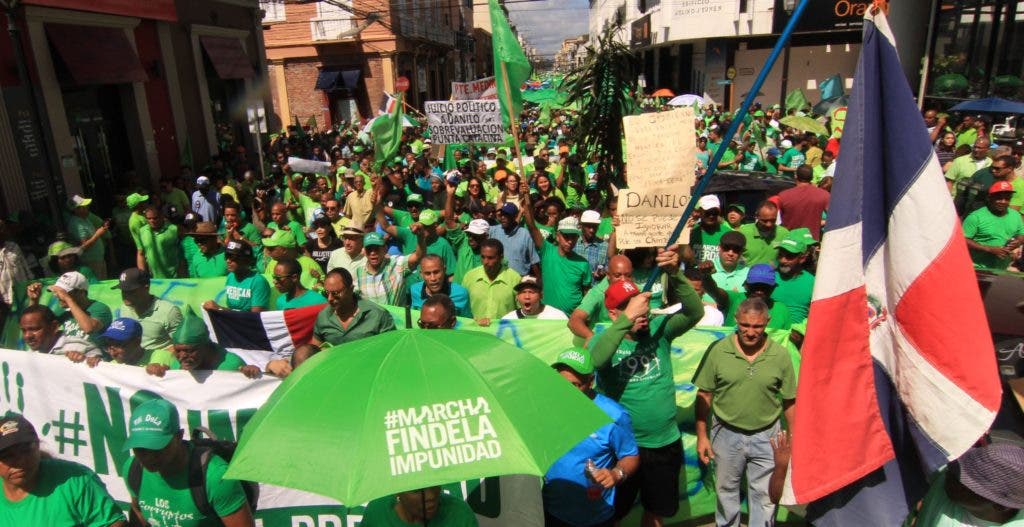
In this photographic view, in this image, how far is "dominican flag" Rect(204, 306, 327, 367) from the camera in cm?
Answer: 539

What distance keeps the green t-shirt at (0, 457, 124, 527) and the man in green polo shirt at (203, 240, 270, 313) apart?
2686 mm

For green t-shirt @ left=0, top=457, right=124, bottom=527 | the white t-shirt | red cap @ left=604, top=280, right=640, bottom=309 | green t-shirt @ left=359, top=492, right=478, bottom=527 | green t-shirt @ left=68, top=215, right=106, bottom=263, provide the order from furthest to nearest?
green t-shirt @ left=68, top=215, right=106, bottom=263
the white t-shirt
red cap @ left=604, top=280, right=640, bottom=309
green t-shirt @ left=0, top=457, right=124, bottom=527
green t-shirt @ left=359, top=492, right=478, bottom=527

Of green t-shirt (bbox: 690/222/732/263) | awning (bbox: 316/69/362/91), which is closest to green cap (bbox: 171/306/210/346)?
green t-shirt (bbox: 690/222/732/263)

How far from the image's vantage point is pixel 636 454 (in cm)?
352

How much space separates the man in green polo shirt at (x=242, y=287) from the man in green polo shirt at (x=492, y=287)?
1.70m

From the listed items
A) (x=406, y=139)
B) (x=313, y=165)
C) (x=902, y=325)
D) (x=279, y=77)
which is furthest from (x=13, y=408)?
(x=279, y=77)

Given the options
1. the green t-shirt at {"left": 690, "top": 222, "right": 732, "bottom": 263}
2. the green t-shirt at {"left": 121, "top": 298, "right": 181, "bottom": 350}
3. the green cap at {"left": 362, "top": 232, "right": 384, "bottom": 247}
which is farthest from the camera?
the green t-shirt at {"left": 690, "top": 222, "right": 732, "bottom": 263}

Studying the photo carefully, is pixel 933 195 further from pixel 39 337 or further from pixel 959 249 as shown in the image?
pixel 39 337

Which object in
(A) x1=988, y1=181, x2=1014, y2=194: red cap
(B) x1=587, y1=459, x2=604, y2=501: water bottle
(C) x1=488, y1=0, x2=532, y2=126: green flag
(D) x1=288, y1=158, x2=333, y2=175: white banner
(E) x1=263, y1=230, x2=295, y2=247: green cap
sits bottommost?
(B) x1=587, y1=459, x2=604, y2=501: water bottle

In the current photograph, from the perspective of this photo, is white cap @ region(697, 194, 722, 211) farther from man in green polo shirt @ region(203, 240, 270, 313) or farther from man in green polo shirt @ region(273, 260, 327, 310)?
man in green polo shirt @ region(203, 240, 270, 313)

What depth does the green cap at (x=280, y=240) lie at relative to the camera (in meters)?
6.43

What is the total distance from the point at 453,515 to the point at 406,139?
18.1 meters

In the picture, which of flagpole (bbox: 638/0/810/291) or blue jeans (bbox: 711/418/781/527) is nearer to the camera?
flagpole (bbox: 638/0/810/291)


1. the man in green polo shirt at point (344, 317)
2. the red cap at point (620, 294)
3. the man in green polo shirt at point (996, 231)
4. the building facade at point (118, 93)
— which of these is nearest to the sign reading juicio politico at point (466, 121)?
the building facade at point (118, 93)
